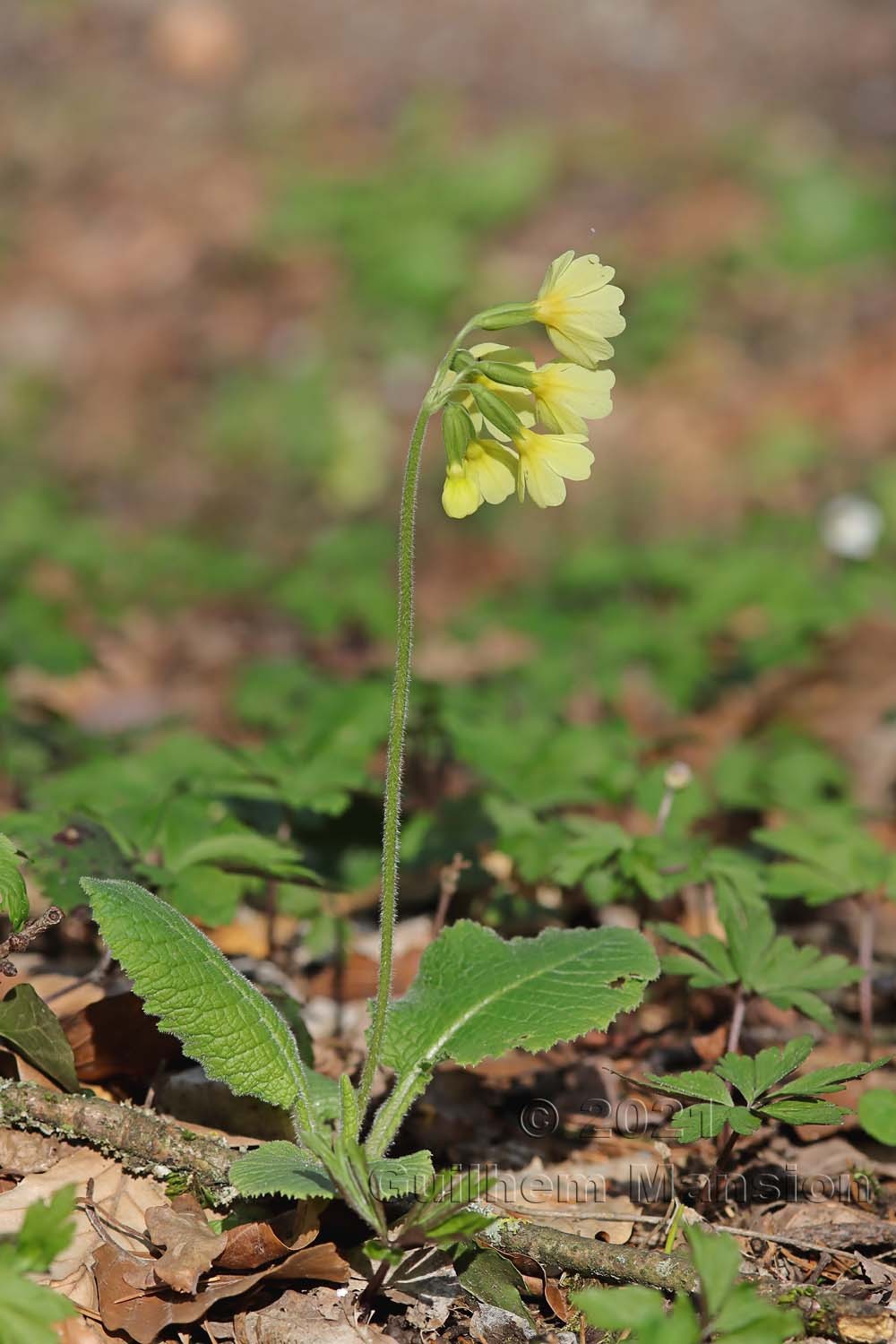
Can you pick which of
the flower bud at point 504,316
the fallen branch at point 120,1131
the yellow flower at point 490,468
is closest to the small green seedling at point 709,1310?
the fallen branch at point 120,1131

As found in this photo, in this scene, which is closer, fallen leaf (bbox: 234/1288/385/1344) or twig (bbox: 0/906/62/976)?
fallen leaf (bbox: 234/1288/385/1344)

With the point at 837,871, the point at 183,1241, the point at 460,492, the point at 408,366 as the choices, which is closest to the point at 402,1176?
the point at 183,1241

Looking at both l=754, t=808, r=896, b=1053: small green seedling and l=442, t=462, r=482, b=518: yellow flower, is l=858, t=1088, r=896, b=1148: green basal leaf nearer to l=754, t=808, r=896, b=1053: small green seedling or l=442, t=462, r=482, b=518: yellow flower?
l=754, t=808, r=896, b=1053: small green seedling

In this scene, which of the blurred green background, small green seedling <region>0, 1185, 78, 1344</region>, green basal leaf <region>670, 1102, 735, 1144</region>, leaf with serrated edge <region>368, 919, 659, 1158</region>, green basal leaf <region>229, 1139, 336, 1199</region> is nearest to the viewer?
small green seedling <region>0, 1185, 78, 1344</region>

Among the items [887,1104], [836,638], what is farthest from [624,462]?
[887,1104]

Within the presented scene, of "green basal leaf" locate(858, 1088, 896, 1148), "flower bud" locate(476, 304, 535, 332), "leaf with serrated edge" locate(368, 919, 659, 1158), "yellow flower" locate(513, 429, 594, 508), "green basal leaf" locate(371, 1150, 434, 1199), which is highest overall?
"flower bud" locate(476, 304, 535, 332)

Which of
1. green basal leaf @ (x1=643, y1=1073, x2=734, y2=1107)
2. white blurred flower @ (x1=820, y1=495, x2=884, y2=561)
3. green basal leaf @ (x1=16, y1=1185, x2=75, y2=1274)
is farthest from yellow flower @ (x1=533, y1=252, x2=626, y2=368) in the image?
white blurred flower @ (x1=820, y1=495, x2=884, y2=561)

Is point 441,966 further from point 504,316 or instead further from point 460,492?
point 504,316
